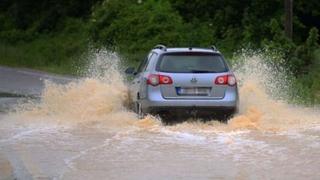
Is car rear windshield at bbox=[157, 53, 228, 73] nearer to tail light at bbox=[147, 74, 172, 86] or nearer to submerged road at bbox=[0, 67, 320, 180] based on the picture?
tail light at bbox=[147, 74, 172, 86]

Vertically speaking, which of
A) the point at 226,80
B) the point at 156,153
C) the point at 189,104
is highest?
the point at 226,80

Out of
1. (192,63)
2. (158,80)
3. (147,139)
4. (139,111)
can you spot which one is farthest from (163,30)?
(147,139)

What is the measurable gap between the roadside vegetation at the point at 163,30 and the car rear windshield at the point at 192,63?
1374 centimetres

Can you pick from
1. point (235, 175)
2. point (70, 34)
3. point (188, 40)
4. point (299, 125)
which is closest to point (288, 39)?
point (188, 40)

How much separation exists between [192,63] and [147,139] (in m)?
2.22

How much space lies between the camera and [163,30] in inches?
1645

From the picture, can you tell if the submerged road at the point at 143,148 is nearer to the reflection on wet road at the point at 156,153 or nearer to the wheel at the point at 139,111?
the reflection on wet road at the point at 156,153

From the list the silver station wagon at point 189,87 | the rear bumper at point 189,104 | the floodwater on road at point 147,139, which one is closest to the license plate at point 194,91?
the silver station wagon at point 189,87

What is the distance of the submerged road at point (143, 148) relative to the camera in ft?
35.0

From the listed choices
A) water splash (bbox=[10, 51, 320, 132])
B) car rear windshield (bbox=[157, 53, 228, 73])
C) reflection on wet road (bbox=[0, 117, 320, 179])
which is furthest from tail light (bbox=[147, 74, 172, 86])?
reflection on wet road (bbox=[0, 117, 320, 179])

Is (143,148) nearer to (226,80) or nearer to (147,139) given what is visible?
(147,139)

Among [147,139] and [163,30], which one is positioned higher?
[163,30]

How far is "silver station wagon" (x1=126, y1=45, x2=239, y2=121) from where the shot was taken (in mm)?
14977

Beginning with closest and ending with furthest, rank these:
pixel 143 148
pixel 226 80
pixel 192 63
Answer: pixel 143 148 < pixel 226 80 < pixel 192 63
